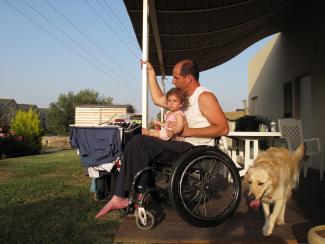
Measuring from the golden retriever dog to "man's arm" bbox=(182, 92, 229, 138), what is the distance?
1.32 ft

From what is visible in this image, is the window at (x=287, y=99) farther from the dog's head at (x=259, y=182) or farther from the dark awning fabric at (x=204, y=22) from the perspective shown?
the dog's head at (x=259, y=182)

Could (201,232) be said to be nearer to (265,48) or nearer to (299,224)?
(299,224)

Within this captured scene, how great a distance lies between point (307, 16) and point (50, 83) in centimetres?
2902

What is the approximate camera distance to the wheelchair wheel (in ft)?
8.70

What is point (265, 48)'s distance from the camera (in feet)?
40.8

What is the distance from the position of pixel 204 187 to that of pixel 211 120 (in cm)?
52

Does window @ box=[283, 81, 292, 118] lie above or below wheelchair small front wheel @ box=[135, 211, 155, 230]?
above

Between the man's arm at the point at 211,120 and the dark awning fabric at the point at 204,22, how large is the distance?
91.2 inches

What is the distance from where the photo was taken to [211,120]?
9.96ft

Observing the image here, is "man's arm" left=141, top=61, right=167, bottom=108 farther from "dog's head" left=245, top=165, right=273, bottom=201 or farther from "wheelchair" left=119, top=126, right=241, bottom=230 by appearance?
"dog's head" left=245, top=165, right=273, bottom=201

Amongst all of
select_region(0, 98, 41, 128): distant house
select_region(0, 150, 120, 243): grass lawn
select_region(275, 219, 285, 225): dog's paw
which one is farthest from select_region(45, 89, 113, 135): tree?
select_region(275, 219, 285, 225): dog's paw

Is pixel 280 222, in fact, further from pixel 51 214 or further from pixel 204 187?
pixel 51 214

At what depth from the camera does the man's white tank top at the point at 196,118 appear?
3.11 meters

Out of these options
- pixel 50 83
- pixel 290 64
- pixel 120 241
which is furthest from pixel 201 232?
pixel 50 83
